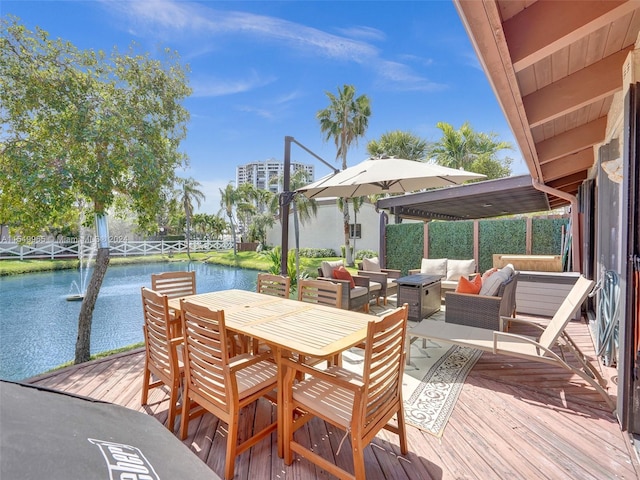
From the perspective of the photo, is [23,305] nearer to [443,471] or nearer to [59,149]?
[59,149]

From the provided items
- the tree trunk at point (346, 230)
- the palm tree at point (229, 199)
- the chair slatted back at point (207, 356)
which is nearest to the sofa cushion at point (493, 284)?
the chair slatted back at point (207, 356)

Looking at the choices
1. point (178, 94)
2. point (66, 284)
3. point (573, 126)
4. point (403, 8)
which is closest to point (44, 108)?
point (178, 94)

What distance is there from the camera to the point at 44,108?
4.12 metres

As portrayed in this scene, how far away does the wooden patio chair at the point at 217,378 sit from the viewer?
76.2 inches

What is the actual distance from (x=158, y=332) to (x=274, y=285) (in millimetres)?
1650

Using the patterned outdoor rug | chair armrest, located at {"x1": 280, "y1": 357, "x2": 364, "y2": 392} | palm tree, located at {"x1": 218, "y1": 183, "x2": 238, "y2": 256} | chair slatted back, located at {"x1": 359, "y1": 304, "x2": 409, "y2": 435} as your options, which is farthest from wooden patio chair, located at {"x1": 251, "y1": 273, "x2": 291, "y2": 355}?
palm tree, located at {"x1": 218, "y1": 183, "x2": 238, "y2": 256}

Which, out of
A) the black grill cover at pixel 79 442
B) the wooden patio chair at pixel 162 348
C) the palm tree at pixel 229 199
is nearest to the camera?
the black grill cover at pixel 79 442

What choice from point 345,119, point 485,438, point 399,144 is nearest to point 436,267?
point 485,438

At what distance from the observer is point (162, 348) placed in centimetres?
251

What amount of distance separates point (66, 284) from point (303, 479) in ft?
48.9

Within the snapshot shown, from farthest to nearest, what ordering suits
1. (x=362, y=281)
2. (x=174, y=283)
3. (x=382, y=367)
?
(x=362, y=281)
(x=174, y=283)
(x=382, y=367)

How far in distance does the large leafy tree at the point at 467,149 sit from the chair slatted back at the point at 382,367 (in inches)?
619

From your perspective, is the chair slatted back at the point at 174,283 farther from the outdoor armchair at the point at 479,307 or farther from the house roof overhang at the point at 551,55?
the house roof overhang at the point at 551,55

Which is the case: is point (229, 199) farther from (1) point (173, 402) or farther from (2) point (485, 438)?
(2) point (485, 438)
